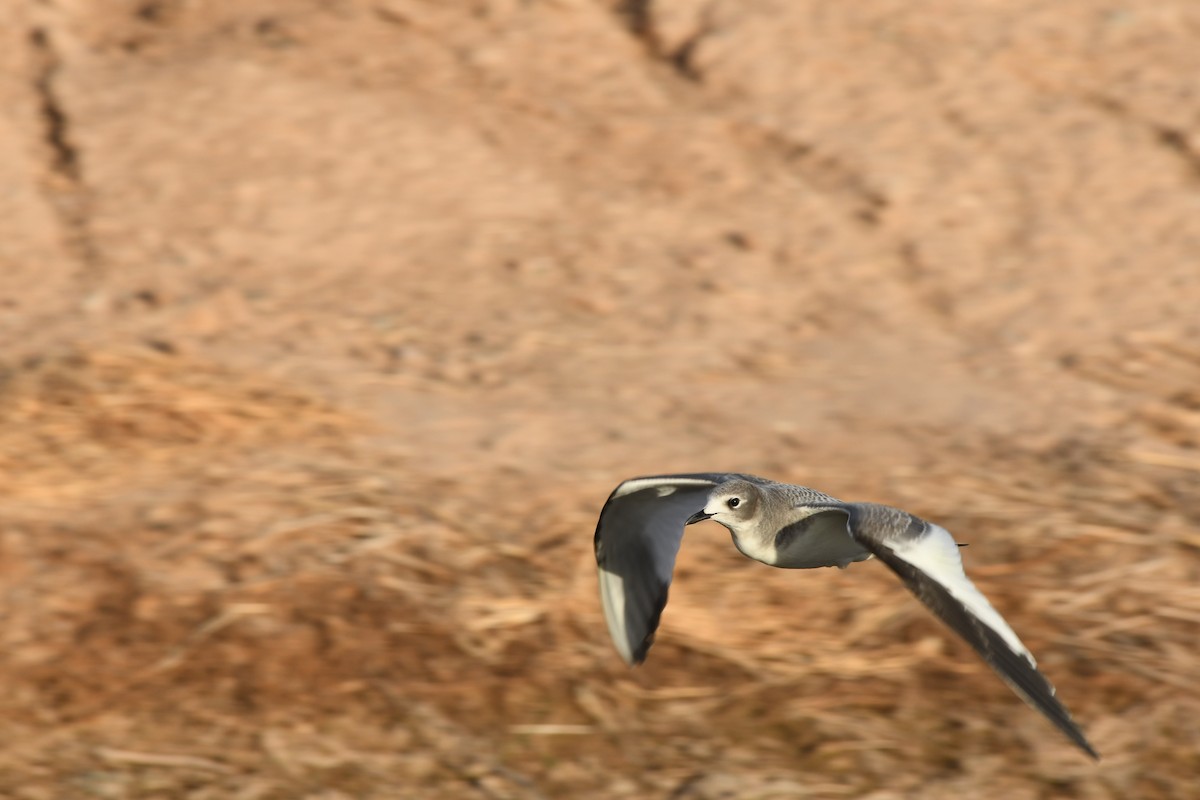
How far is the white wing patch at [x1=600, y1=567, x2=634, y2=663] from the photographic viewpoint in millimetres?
2809

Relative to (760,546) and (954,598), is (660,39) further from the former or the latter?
(954,598)

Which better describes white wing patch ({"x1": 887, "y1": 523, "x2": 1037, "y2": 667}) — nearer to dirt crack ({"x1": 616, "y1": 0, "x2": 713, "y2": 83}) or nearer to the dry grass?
the dry grass

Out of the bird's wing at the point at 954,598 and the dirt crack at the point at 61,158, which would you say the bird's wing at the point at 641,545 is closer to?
the bird's wing at the point at 954,598

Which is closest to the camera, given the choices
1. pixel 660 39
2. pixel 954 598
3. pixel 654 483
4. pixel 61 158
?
pixel 954 598

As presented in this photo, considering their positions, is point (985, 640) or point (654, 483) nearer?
point (985, 640)

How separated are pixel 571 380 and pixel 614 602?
8.44ft

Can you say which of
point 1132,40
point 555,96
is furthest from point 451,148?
point 1132,40

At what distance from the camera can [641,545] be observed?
115 inches

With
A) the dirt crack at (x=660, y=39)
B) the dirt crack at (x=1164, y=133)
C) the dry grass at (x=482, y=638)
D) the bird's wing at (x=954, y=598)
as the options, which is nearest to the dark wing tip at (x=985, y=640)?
the bird's wing at (x=954, y=598)

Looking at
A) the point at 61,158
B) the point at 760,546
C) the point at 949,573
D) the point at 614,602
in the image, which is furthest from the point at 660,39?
the point at 949,573

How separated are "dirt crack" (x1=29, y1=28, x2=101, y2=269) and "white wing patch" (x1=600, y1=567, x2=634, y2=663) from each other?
3598mm

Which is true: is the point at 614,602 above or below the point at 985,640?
below

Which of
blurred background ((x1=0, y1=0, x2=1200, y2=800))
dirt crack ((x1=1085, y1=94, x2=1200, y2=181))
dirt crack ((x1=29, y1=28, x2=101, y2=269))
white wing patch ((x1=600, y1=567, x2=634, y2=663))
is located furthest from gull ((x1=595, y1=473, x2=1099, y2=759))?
dirt crack ((x1=1085, y1=94, x2=1200, y2=181))

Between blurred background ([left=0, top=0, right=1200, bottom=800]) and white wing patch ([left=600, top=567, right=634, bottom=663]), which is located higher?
white wing patch ([left=600, top=567, right=634, bottom=663])
